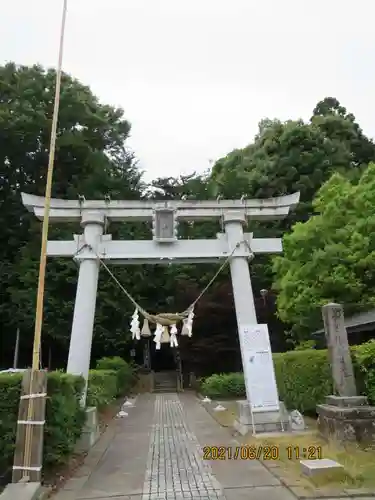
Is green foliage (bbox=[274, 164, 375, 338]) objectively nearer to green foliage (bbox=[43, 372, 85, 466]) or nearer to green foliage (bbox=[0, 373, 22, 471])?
green foliage (bbox=[43, 372, 85, 466])

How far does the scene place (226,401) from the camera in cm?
1944

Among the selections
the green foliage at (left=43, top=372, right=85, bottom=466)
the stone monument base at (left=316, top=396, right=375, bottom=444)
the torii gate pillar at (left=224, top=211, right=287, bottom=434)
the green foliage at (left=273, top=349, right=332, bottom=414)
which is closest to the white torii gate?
the torii gate pillar at (left=224, top=211, right=287, bottom=434)

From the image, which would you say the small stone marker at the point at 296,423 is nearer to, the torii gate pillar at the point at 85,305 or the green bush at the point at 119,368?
the torii gate pillar at the point at 85,305

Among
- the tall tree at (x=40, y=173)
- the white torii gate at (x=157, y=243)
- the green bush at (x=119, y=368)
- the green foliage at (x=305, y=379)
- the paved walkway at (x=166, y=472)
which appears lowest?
the paved walkway at (x=166, y=472)

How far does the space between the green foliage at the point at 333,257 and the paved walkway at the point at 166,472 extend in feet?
23.4

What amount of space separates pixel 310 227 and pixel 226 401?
793 cm

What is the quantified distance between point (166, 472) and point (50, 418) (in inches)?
79.5

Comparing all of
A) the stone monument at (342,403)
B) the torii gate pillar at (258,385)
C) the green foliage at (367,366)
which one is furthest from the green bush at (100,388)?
the green foliage at (367,366)

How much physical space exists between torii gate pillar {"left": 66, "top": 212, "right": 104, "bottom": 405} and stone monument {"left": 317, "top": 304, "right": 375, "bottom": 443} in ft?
18.0

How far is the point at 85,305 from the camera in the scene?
38.6ft

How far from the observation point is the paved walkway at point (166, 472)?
235 inches

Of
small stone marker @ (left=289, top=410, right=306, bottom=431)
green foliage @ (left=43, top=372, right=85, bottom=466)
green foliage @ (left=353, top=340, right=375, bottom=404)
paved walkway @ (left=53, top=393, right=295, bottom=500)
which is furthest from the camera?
small stone marker @ (left=289, top=410, right=306, bottom=431)
